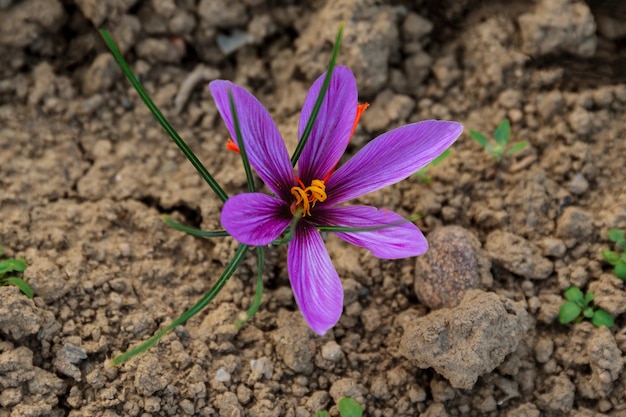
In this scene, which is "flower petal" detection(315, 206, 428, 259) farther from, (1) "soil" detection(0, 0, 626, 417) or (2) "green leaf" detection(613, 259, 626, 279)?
(2) "green leaf" detection(613, 259, 626, 279)

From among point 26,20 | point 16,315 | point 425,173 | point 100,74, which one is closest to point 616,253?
point 425,173

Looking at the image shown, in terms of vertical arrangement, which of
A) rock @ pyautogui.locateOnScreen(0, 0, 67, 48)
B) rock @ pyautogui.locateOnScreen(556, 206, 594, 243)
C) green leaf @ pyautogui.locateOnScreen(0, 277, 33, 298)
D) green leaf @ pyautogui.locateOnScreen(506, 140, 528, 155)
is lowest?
rock @ pyautogui.locateOnScreen(556, 206, 594, 243)

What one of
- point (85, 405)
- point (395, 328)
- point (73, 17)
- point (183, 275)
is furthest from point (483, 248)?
point (73, 17)

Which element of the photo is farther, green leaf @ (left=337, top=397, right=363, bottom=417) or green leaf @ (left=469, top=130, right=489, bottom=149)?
green leaf @ (left=469, top=130, right=489, bottom=149)

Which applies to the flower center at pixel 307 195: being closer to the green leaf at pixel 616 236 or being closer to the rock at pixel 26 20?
the green leaf at pixel 616 236

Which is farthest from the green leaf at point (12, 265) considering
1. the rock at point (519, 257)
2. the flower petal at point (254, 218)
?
the rock at point (519, 257)

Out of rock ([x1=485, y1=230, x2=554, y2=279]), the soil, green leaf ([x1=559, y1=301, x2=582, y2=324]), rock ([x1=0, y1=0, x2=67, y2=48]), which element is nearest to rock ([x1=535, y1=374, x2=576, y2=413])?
the soil
